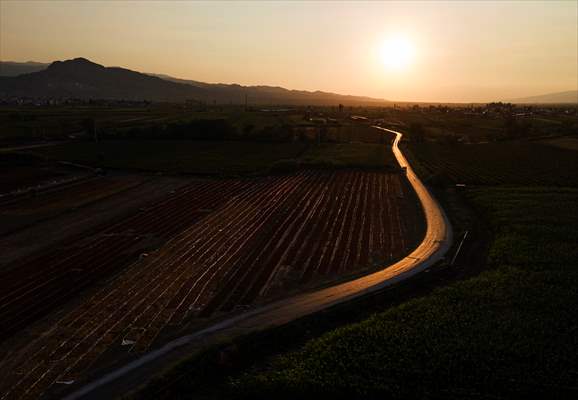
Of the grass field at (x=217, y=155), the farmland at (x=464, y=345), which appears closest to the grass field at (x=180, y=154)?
the grass field at (x=217, y=155)

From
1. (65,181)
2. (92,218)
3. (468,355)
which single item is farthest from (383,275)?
(65,181)

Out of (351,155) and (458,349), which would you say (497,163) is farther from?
(458,349)

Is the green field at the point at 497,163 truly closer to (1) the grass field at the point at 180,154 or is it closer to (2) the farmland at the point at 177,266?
(2) the farmland at the point at 177,266

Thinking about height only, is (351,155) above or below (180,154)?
above

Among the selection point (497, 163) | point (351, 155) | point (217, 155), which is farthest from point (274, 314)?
point (497, 163)

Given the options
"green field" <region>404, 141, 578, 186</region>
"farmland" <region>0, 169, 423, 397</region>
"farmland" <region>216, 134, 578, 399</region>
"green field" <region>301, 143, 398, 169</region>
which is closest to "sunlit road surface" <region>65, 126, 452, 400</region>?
"farmland" <region>0, 169, 423, 397</region>

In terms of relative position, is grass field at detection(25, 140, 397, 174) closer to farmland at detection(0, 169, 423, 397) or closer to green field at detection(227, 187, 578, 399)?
farmland at detection(0, 169, 423, 397)
